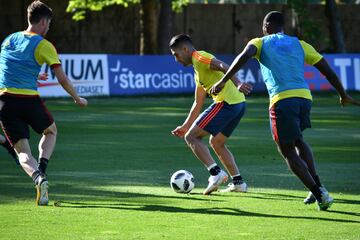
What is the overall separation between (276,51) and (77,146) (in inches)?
309

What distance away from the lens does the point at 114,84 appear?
3139 cm

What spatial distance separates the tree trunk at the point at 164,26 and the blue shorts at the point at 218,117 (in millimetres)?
25661

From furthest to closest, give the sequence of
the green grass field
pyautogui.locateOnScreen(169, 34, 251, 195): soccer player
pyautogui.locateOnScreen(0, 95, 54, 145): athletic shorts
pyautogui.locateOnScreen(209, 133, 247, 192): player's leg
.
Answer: pyautogui.locateOnScreen(209, 133, 247, 192): player's leg
pyautogui.locateOnScreen(169, 34, 251, 195): soccer player
pyautogui.locateOnScreen(0, 95, 54, 145): athletic shorts
the green grass field

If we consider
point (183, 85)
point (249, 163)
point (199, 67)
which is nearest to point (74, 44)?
point (183, 85)

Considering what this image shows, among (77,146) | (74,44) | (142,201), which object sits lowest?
(74,44)

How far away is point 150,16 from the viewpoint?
39.1 metres

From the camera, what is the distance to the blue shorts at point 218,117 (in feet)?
39.0

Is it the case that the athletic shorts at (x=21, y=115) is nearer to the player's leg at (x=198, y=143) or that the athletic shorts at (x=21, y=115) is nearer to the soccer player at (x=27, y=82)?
the soccer player at (x=27, y=82)

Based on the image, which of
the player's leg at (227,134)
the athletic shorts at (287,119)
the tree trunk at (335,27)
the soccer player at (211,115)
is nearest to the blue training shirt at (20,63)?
the soccer player at (211,115)

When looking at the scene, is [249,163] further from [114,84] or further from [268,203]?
[114,84]

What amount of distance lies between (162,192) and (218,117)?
44.6 inches

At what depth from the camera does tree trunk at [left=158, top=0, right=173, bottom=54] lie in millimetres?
37469

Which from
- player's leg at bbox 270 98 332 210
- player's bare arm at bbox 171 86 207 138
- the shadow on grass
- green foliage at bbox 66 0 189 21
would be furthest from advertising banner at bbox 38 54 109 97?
player's leg at bbox 270 98 332 210

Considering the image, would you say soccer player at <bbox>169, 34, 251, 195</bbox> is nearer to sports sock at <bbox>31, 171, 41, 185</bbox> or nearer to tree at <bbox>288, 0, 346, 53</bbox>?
sports sock at <bbox>31, 171, 41, 185</bbox>
